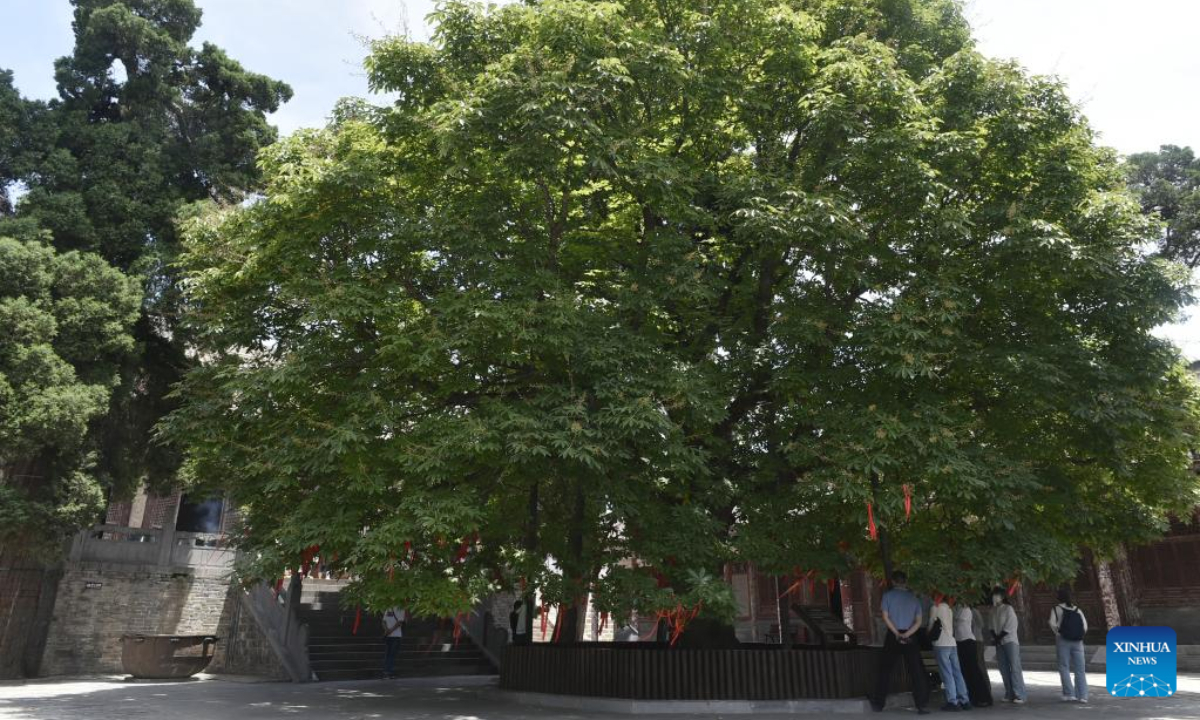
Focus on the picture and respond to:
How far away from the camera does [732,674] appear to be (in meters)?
11.6

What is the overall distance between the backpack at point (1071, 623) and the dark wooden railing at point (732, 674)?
250cm

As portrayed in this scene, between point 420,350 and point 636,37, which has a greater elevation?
point 636,37

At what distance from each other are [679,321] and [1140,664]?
29.2 ft

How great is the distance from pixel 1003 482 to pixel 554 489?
7.14 meters

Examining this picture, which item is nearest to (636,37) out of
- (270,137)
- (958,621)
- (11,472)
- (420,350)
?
(420,350)

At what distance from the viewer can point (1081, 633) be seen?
11680 mm

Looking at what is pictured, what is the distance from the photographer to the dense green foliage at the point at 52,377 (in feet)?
51.0

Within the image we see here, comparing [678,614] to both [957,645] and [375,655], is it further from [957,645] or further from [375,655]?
[375,655]

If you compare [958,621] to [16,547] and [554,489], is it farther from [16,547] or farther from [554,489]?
[16,547]

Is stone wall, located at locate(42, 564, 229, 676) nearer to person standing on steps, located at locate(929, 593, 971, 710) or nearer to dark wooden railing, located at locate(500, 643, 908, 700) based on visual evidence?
dark wooden railing, located at locate(500, 643, 908, 700)

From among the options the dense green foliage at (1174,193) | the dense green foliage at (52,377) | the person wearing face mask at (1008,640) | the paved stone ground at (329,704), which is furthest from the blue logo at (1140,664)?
the dense green foliage at (1174,193)

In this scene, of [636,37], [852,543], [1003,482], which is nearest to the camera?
[1003,482]

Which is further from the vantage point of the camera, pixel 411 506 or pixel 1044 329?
pixel 1044 329

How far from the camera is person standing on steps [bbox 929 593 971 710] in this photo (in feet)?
36.3
